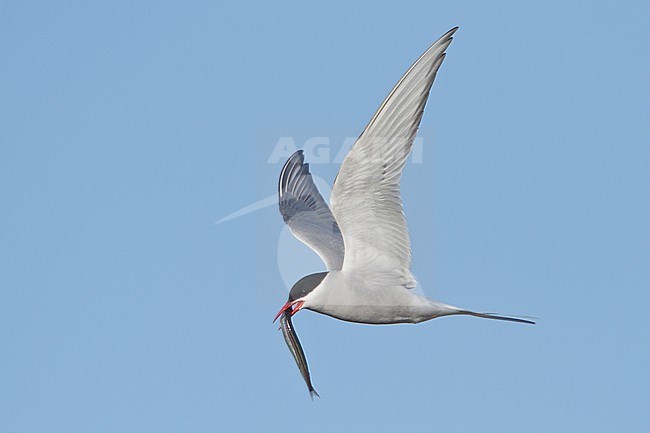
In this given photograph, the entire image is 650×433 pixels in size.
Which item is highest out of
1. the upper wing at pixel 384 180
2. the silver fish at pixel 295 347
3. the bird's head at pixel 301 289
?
the upper wing at pixel 384 180

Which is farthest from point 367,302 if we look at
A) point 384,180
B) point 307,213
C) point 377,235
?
point 307,213

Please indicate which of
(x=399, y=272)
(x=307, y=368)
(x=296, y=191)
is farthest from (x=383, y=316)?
(x=296, y=191)

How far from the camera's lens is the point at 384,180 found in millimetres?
11883

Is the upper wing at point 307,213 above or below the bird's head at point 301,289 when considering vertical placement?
above

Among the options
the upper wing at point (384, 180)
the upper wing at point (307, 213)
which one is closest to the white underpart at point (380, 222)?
the upper wing at point (384, 180)

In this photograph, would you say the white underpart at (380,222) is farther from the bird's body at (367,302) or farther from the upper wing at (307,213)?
the upper wing at (307,213)

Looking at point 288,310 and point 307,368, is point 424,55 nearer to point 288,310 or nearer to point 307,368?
point 288,310

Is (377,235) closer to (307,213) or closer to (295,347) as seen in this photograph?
(295,347)

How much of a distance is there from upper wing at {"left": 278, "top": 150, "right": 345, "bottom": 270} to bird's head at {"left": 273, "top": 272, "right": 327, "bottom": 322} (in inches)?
36.6

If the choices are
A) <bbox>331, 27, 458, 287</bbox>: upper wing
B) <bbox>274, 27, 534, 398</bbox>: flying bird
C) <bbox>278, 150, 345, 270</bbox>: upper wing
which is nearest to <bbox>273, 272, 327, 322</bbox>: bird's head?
<bbox>274, 27, 534, 398</bbox>: flying bird

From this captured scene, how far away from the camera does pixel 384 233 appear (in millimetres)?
12414

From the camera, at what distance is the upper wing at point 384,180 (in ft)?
36.5

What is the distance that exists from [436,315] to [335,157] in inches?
112

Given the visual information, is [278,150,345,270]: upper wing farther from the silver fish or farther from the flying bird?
the silver fish
